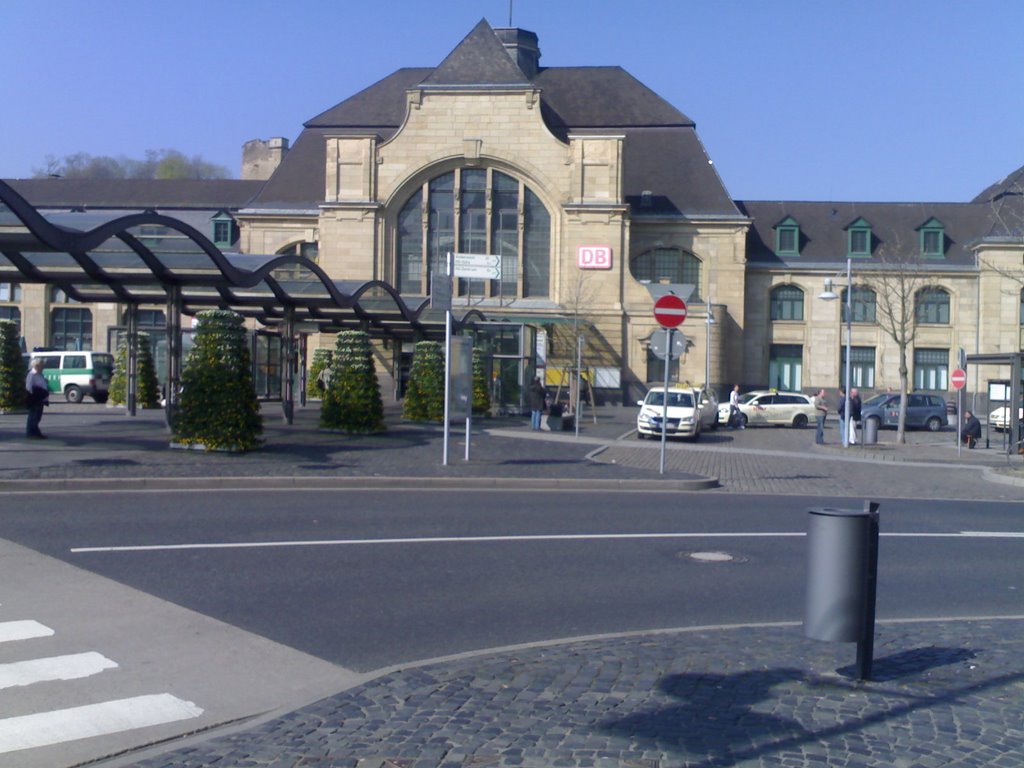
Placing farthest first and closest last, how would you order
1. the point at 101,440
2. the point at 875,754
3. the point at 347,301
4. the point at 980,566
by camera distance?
the point at 347,301 < the point at 101,440 < the point at 980,566 < the point at 875,754

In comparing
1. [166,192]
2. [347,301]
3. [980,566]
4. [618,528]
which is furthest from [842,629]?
[166,192]

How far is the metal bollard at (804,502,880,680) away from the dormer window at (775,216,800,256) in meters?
61.0

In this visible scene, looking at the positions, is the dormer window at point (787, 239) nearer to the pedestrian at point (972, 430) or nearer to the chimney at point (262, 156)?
the pedestrian at point (972, 430)

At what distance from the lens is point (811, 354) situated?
64.4 meters

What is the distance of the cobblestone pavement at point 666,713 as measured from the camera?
217 inches

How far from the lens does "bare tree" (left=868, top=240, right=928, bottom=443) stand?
35.0 metres

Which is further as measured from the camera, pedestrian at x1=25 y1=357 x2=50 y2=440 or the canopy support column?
the canopy support column

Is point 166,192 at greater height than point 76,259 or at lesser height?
greater

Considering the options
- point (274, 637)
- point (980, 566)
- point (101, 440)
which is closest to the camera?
point (274, 637)

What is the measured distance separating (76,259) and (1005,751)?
864 inches

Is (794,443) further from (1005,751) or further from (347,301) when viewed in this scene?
(1005,751)

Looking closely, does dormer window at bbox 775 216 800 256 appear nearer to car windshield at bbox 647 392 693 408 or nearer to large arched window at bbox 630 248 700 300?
large arched window at bbox 630 248 700 300

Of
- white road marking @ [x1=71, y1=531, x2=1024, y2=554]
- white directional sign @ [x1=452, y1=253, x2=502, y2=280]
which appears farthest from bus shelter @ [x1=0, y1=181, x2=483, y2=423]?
white road marking @ [x1=71, y1=531, x2=1024, y2=554]

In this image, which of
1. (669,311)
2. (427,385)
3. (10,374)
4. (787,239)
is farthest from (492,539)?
(787,239)
